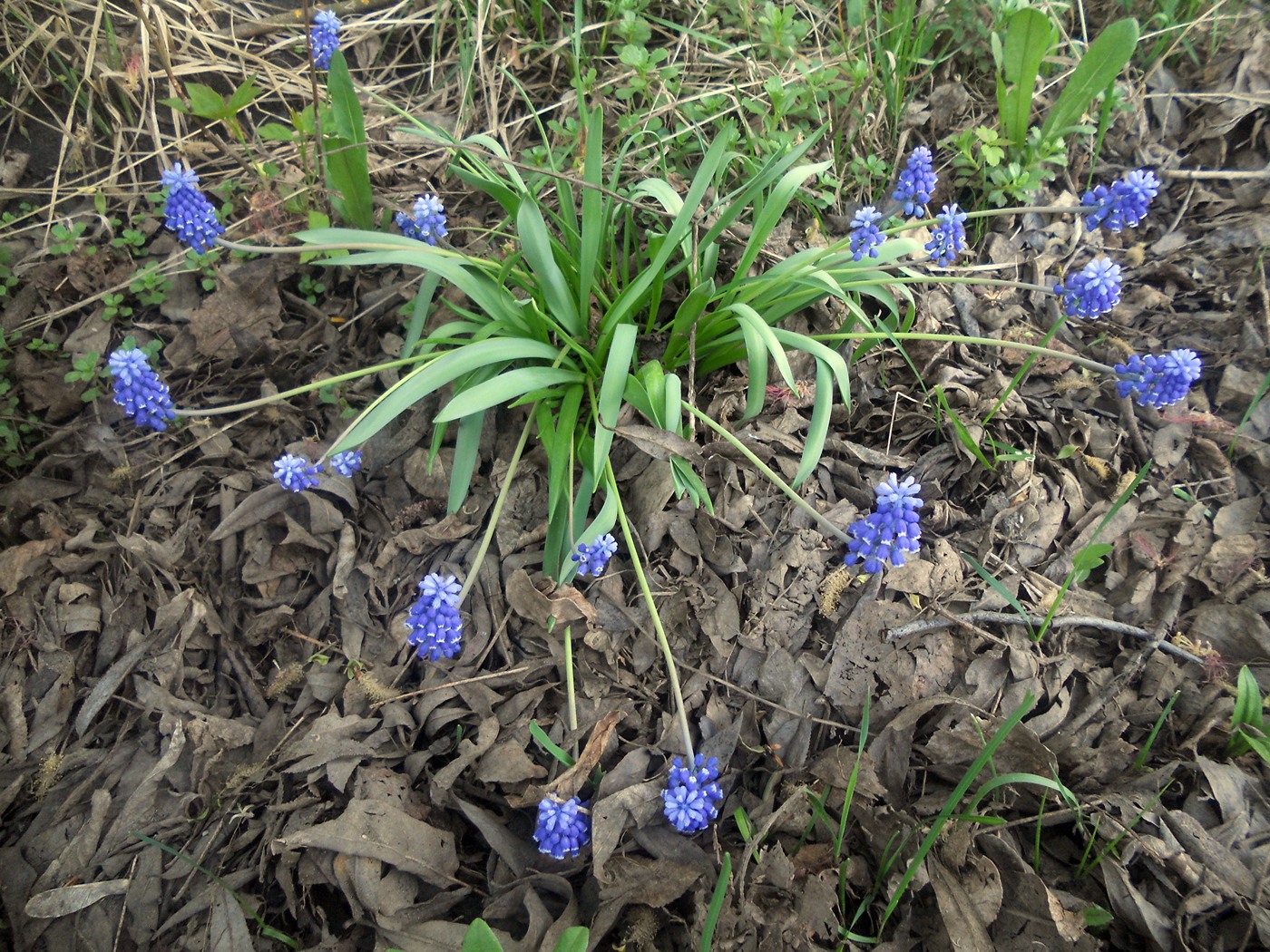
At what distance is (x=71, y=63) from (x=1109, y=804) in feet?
14.4

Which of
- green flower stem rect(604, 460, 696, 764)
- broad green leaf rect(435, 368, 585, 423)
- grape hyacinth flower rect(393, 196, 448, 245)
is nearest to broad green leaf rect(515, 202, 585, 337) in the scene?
broad green leaf rect(435, 368, 585, 423)

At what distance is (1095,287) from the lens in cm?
217

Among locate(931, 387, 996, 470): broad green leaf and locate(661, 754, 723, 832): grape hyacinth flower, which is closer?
locate(661, 754, 723, 832): grape hyacinth flower

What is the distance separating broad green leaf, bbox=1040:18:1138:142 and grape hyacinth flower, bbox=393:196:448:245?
2.19 metres

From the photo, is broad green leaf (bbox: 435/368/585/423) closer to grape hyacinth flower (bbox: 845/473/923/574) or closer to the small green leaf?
grape hyacinth flower (bbox: 845/473/923/574)

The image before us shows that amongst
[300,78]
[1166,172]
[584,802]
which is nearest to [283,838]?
[584,802]

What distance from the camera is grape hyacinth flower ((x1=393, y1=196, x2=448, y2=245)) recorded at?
2.40 metres

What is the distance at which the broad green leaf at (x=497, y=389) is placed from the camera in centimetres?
199

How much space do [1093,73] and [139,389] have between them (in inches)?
127

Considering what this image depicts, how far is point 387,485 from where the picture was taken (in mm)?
2541

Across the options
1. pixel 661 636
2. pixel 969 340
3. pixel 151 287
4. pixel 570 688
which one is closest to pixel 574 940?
pixel 570 688

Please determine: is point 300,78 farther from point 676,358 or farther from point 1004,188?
point 1004,188

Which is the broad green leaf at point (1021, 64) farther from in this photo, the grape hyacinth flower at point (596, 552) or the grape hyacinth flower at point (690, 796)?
the grape hyacinth flower at point (690, 796)

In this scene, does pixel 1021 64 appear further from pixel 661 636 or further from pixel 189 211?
pixel 189 211
